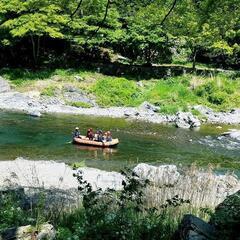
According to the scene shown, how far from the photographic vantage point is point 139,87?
36.2m

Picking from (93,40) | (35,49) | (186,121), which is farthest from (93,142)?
→ (35,49)

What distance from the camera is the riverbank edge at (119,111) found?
103 feet

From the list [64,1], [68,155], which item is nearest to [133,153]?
[68,155]

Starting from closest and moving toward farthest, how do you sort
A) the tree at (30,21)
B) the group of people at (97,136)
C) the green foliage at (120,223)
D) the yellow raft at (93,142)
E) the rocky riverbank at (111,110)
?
the green foliage at (120,223)
the yellow raft at (93,142)
the group of people at (97,136)
the rocky riverbank at (111,110)
the tree at (30,21)

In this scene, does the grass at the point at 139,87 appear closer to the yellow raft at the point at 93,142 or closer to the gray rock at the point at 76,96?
the gray rock at the point at 76,96

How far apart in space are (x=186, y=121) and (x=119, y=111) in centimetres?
500

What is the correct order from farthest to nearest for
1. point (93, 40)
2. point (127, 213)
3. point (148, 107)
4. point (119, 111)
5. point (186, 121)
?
1. point (93, 40)
2. point (148, 107)
3. point (119, 111)
4. point (186, 121)
5. point (127, 213)

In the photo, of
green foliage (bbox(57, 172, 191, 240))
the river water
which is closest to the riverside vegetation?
green foliage (bbox(57, 172, 191, 240))

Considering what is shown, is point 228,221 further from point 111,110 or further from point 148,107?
point 148,107

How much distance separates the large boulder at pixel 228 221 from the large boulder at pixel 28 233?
203 centimetres

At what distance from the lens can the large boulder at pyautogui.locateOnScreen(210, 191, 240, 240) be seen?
562 centimetres

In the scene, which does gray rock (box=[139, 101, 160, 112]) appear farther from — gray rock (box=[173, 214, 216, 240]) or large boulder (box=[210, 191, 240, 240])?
gray rock (box=[173, 214, 216, 240])

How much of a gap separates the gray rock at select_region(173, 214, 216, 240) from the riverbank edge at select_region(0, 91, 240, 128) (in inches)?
964

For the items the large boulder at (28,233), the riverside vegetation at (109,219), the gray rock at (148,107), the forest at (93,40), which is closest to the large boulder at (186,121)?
the gray rock at (148,107)
